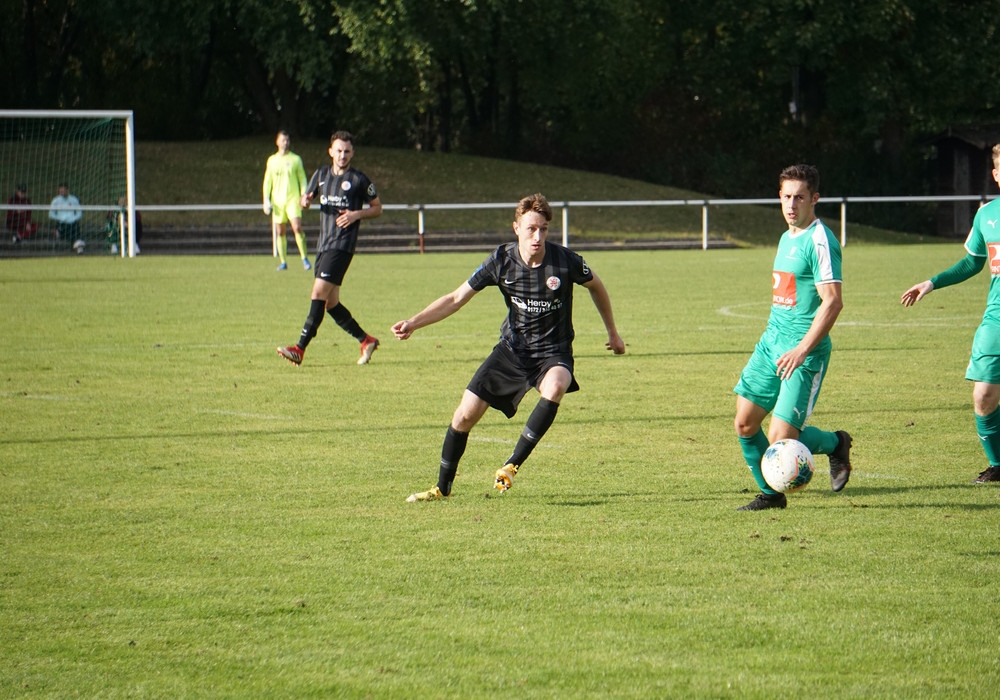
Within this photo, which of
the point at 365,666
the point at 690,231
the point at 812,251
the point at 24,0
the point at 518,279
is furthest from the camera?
the point at 24,0

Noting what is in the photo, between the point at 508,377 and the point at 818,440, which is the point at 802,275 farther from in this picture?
the point at 508,377

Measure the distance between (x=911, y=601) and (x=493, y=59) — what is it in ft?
141

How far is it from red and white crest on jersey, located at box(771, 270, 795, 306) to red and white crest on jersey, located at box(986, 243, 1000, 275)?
1466 millimetres

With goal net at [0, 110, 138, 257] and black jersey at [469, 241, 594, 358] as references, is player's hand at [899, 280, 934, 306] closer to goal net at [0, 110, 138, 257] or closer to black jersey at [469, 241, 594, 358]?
black jersey at [469, 241, 594, 358]

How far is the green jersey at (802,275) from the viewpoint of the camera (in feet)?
20.5

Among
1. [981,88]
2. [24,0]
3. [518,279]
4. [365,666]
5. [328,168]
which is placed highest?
[24,0]

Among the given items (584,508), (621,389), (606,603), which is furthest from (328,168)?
(606,603)

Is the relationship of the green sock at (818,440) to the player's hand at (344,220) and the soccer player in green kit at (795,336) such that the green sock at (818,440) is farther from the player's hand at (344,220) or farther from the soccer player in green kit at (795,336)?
the player's hand at (344,220)

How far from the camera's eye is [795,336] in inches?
251

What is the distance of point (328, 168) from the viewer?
499 inches

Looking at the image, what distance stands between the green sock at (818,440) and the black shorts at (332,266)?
21.5 feet

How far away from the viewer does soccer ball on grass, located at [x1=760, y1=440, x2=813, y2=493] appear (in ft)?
20.1

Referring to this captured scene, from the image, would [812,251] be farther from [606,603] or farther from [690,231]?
[690,231]

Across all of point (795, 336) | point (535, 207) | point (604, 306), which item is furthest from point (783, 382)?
point (535, 207)
